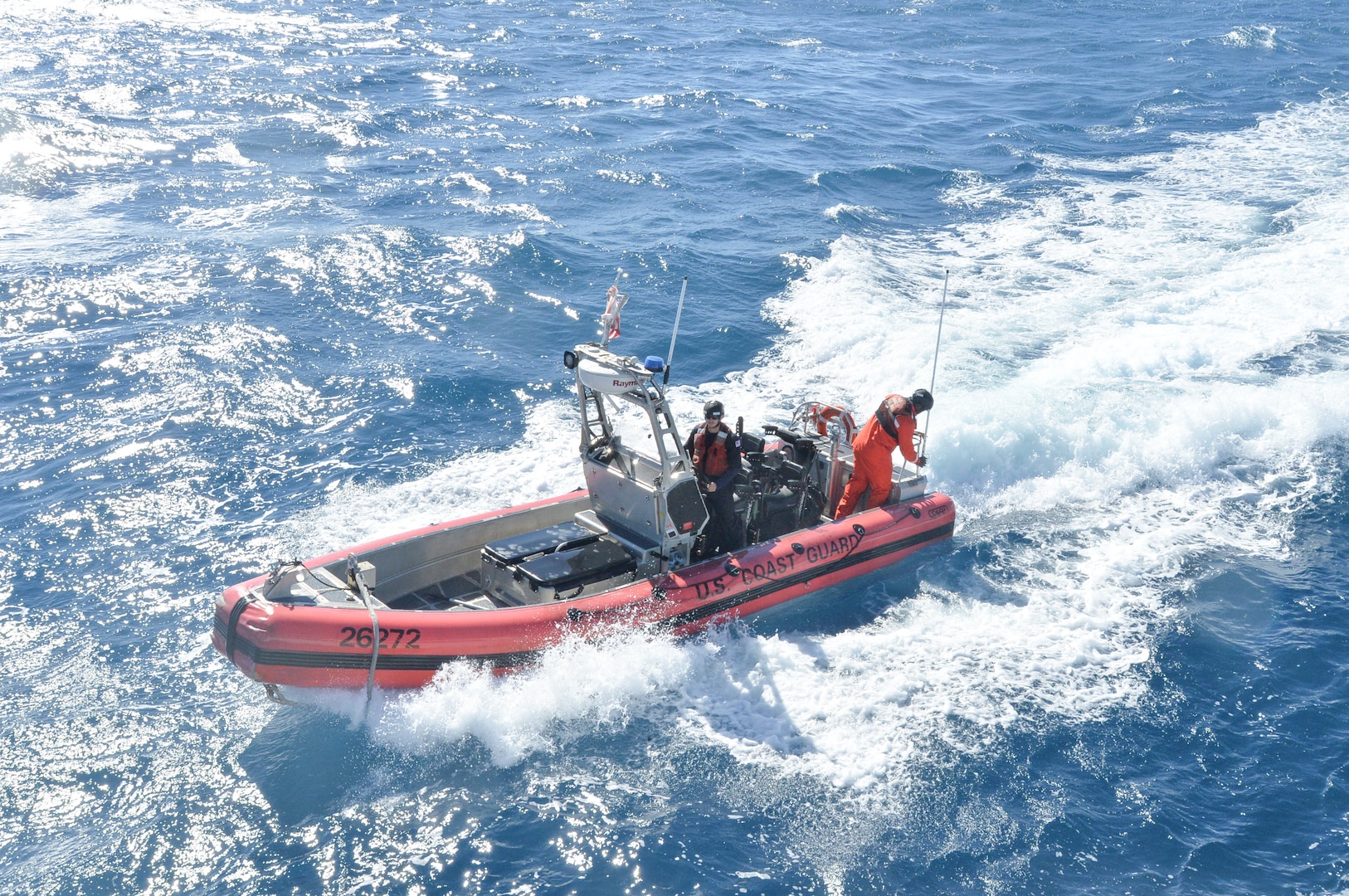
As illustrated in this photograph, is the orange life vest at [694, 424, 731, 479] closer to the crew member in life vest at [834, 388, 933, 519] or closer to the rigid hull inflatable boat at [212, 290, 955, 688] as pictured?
the rigid hull inflatable boat at [212, 290, 955, 688]

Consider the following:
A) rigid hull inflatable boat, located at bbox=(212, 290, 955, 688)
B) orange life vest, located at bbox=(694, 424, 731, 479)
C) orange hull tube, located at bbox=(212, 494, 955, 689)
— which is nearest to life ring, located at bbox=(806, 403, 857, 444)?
rigid hull inflatable boat, located at bbox=(212, 290, 955, 688)

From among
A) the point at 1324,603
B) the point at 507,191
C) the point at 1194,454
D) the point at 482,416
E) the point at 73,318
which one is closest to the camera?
the point at 1324,603

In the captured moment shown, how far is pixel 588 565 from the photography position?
9727mm

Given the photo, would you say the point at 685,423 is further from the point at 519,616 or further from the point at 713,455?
the point at 519,616

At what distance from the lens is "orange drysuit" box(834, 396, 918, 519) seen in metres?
11.0

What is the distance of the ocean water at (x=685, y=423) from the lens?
7.80m

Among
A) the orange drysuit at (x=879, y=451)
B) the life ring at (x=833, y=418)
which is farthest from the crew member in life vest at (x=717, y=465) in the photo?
the life ring at (x=833, y=418)

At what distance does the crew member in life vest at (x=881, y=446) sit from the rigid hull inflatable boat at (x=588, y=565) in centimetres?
24

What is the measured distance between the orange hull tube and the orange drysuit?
25cm

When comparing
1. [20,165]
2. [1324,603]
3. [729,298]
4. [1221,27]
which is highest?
[1221,27]

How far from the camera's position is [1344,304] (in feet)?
53.6

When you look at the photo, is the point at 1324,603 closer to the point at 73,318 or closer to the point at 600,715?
the point at 600,715

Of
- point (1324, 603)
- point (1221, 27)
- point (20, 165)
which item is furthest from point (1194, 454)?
point (1221, 27)

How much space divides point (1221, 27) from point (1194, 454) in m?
28.2
